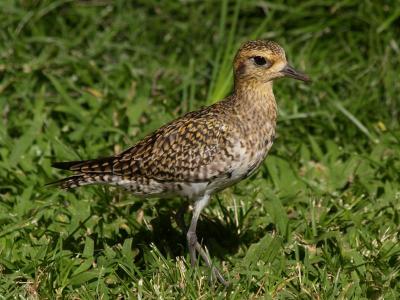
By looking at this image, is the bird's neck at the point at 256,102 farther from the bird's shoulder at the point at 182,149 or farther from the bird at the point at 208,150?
the bird's shoulder at the point at 182,149

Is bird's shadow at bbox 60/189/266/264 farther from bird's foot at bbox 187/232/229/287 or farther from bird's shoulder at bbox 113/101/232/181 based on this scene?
bird's shoulder at bbox 113/101/232/181

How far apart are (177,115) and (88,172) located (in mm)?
2021

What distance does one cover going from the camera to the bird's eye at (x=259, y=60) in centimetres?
612

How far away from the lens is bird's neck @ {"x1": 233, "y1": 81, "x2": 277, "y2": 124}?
613 centimetres

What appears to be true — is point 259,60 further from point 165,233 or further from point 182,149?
point 165,233

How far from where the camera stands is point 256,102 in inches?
243

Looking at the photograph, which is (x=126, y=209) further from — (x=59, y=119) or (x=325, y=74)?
(x=325, y=74)

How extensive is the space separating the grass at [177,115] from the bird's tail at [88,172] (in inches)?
16.8

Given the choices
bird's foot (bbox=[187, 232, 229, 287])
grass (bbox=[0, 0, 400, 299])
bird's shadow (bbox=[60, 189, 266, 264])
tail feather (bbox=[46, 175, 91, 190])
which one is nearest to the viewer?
grass (bbox=[0, 0, 400, 299])

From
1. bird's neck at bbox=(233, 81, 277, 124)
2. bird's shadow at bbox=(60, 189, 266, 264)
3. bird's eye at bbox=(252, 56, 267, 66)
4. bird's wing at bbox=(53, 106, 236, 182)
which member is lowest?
bird's shadow at bbox=(60, 189, 266, 264)

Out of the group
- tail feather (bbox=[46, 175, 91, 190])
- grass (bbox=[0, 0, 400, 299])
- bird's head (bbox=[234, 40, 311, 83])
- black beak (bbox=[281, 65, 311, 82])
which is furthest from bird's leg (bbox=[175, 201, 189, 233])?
black beak (bbox=[281, 65, 311, 82])

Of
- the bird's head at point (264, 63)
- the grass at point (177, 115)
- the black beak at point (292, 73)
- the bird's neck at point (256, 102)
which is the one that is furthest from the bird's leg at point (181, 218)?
the black beak at point (292, 73)

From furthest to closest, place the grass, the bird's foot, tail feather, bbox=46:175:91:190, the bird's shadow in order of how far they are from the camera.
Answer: the bird's shadow → tail feather, bbox=46:175:91:190 → the bird's foot → the grass

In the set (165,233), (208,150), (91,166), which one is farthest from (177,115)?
(208,150)
